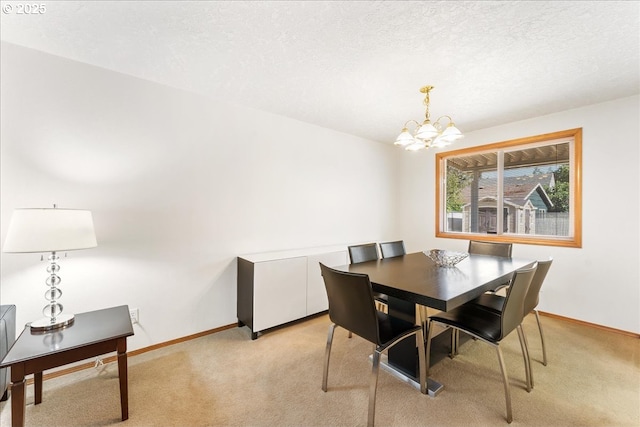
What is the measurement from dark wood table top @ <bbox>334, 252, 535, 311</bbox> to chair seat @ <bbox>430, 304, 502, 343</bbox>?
23 centimetres

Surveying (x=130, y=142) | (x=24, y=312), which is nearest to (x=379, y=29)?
(x=130, y=142)

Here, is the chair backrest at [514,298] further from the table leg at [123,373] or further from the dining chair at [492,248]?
the table leg at [123,373]

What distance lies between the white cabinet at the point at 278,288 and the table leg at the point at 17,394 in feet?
4.86

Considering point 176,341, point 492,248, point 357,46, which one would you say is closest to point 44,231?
point 176,341

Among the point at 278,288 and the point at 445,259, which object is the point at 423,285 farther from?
the point at 278,288

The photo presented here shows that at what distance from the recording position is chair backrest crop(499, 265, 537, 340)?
150cm

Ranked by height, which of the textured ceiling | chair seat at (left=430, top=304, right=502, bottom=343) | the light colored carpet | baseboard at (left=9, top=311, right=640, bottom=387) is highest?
the textured ceiling

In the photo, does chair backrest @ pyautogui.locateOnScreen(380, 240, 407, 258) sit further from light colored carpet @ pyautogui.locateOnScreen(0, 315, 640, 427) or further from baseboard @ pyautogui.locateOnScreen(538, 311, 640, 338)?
baseboard @ pyautogui.locateOnScreen(538, 311, 640, 338)

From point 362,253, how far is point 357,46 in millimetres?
1693

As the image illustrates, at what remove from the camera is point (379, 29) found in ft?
5.49

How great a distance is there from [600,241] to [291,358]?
342 cm

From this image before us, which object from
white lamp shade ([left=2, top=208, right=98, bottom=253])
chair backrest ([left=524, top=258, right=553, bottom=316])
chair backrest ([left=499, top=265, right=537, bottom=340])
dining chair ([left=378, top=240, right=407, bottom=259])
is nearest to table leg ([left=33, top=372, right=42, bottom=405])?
white lamp shade ([left=2, top=208, right=98, bottom=253])

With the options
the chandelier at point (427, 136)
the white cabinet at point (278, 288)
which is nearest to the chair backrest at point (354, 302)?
the white cabinet at point (278, 288)

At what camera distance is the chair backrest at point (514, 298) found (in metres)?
1.50
